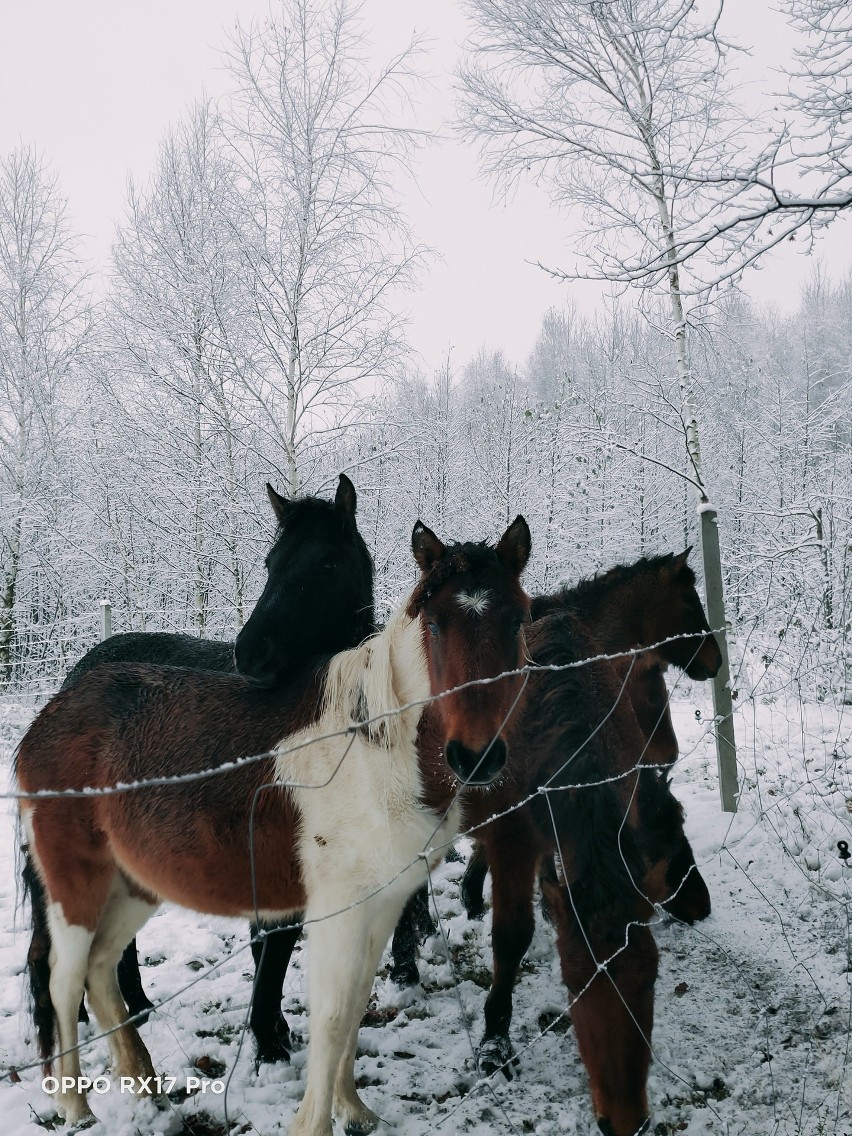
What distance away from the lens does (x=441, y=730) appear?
2215 millimetres

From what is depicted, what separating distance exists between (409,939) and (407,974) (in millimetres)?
157

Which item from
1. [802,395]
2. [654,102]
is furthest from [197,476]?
[802,395]

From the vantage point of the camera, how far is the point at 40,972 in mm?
2645

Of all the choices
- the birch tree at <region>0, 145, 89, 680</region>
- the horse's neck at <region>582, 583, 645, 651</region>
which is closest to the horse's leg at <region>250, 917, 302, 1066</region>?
the horse's neck at <region>582, 583, 645, 651</region>

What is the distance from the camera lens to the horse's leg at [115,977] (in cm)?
258

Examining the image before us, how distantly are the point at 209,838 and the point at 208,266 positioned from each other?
941 centimetres

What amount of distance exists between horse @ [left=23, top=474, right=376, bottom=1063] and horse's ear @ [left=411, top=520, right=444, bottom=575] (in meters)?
0.86

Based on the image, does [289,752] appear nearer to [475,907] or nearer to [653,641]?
[475,907]

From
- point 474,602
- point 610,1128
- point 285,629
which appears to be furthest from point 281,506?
point 610,1128

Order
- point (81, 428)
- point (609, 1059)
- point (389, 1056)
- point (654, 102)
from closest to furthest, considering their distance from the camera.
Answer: point (609, 1059)
point (389, 1056)
point (654, 102)
point (81, 428)

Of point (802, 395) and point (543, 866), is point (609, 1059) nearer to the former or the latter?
point (543, 866)

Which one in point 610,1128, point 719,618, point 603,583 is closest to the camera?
point 610,1128

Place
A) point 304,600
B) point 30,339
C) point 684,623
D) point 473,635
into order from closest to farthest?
point 473,635, point 304,600, point 684,623, point 30,339

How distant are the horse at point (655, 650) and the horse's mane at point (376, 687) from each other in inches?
56.1
